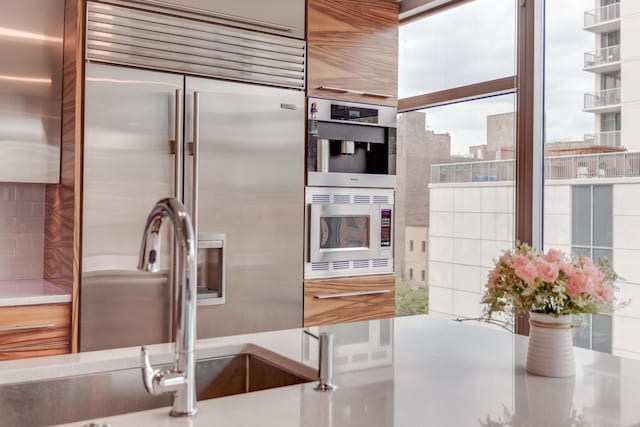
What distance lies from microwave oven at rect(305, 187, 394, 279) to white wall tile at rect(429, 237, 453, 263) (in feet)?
0.94

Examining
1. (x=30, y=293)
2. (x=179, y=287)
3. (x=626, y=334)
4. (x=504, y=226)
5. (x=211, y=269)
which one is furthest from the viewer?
(x=504, y=226)

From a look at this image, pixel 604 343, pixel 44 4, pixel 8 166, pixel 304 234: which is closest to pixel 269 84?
pixel 304 234

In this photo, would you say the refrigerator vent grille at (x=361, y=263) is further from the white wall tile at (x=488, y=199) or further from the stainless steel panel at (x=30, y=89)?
the stainless steel panel at (x=30, y=89)

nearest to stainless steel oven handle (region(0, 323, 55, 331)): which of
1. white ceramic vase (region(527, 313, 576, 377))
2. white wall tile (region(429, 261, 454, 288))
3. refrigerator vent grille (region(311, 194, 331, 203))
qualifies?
refrigerator vent grille (region(311, 194, 331, 203))

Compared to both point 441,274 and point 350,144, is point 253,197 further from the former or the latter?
point 441,274

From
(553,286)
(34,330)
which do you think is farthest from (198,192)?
(553,286)

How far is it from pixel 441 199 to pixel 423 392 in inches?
94.6

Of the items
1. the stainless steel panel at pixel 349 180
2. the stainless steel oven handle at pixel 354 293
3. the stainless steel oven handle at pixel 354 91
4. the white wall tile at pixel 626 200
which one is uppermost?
Result: the stainless steel oven handle at pixel 354 91

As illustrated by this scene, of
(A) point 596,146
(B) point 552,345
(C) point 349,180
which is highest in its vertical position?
(A) point 596,146

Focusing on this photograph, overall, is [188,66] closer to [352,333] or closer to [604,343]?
[352,333]

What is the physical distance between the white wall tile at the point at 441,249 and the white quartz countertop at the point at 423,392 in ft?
5.82

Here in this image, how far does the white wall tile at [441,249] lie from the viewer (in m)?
3.57

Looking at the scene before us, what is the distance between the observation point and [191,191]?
2.84 m

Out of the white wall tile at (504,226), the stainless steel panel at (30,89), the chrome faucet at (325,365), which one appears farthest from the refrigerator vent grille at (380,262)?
the chrome faucet at (325,365)
